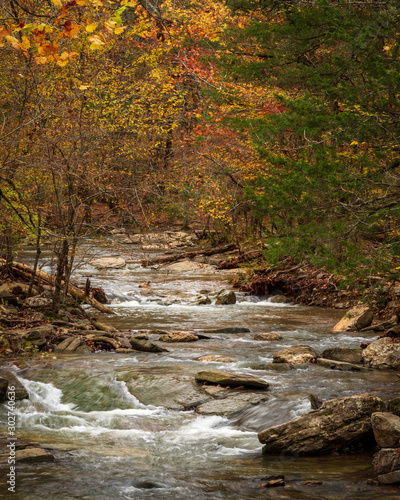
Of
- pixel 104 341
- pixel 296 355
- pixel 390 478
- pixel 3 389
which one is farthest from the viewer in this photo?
pixel 104 341

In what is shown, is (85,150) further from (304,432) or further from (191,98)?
(191,98)

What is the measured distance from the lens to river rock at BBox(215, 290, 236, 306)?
17.0 metres

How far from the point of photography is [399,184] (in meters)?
8.04

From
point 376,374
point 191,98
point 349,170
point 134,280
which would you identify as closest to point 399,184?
point 349,170

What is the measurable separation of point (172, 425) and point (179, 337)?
4.52m

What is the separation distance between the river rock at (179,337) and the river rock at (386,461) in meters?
6.54

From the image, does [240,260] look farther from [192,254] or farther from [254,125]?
[254,125]

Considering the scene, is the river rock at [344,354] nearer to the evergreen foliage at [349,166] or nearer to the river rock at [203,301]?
the evergreen foliage at [349,166]

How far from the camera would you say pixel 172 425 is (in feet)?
24.1

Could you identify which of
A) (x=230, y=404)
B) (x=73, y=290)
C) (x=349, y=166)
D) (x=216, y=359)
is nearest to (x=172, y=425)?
(x=230, y=404)

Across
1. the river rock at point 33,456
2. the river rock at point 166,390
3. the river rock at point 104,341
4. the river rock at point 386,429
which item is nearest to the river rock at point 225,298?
the river rock at point 104,341

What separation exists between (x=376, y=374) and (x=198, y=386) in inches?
118

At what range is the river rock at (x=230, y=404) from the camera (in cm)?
761

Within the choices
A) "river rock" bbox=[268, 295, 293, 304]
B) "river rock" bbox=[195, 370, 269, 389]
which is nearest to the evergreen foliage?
"river rock" bbox=[195, 370, 269, 389]
